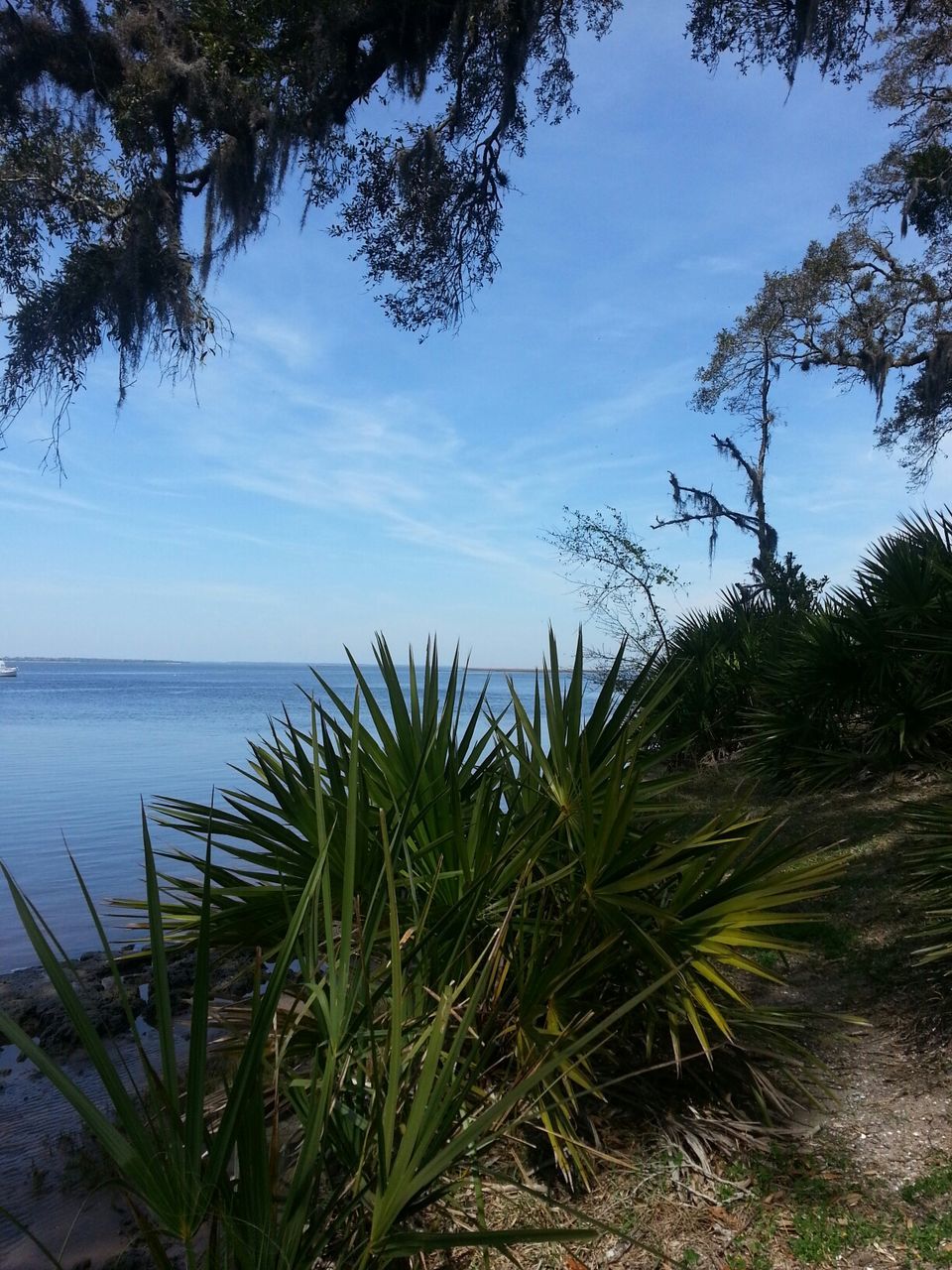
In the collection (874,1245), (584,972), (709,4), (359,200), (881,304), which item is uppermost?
(881,304)

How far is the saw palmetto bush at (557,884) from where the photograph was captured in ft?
10.3

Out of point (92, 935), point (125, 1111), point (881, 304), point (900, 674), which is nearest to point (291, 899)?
point (125, 1111)

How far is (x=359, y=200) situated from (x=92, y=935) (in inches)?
322

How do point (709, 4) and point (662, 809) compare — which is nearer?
point (662, 809)

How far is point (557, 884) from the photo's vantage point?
3.52 metres

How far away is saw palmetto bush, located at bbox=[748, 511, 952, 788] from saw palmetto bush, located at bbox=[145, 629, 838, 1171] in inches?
210

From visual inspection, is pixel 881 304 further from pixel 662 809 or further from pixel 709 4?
pixel 662 809

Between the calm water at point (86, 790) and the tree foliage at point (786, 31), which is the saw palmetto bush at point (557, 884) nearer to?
the calm water at point (86, 790)

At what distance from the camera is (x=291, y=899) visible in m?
3.74

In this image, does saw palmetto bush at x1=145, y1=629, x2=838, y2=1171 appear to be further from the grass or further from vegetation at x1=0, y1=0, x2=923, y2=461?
vegetation at x1=0, y1=0, x2=923, y2=461

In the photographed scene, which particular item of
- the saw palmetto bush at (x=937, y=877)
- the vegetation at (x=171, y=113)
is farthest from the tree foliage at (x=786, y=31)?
the saw palmetto bush at (x=937, y=877)

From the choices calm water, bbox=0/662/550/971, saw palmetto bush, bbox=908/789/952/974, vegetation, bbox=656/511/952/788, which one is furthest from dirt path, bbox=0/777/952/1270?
vegetation, bbox=656/511/952/788

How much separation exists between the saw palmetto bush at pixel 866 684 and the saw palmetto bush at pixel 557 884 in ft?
17.5

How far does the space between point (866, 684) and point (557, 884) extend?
286 inches
